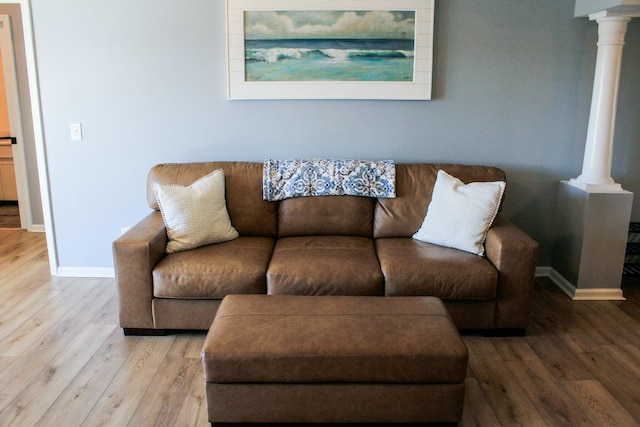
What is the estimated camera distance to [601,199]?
3.28 m

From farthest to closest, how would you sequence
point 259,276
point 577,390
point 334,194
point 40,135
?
point 40,135 → point 334,194 → point 259,276 → point 577,390

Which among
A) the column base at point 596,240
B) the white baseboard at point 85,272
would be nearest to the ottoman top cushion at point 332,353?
the column base at point 596,240

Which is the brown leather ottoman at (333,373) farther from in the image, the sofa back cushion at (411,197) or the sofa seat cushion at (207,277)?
the sofa back cushion at (411,197)

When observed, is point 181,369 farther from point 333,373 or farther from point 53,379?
point 333,373

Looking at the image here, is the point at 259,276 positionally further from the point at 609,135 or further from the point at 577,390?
the point at 609,135

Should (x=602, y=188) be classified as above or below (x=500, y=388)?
above

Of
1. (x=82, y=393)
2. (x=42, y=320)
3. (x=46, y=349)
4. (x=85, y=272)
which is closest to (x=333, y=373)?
(x=82, y=393)

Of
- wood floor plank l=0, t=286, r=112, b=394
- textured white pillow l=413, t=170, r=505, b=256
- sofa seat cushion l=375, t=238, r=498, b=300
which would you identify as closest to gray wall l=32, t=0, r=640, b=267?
textured white pillow l=413, t=170, r=505, b=256

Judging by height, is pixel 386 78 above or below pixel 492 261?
above

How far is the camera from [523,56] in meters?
3.49

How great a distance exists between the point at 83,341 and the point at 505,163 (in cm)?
289

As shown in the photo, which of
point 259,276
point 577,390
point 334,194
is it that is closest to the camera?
point 577,390

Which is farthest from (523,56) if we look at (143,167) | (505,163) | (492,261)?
(143,167)

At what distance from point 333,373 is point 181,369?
3.05ft
